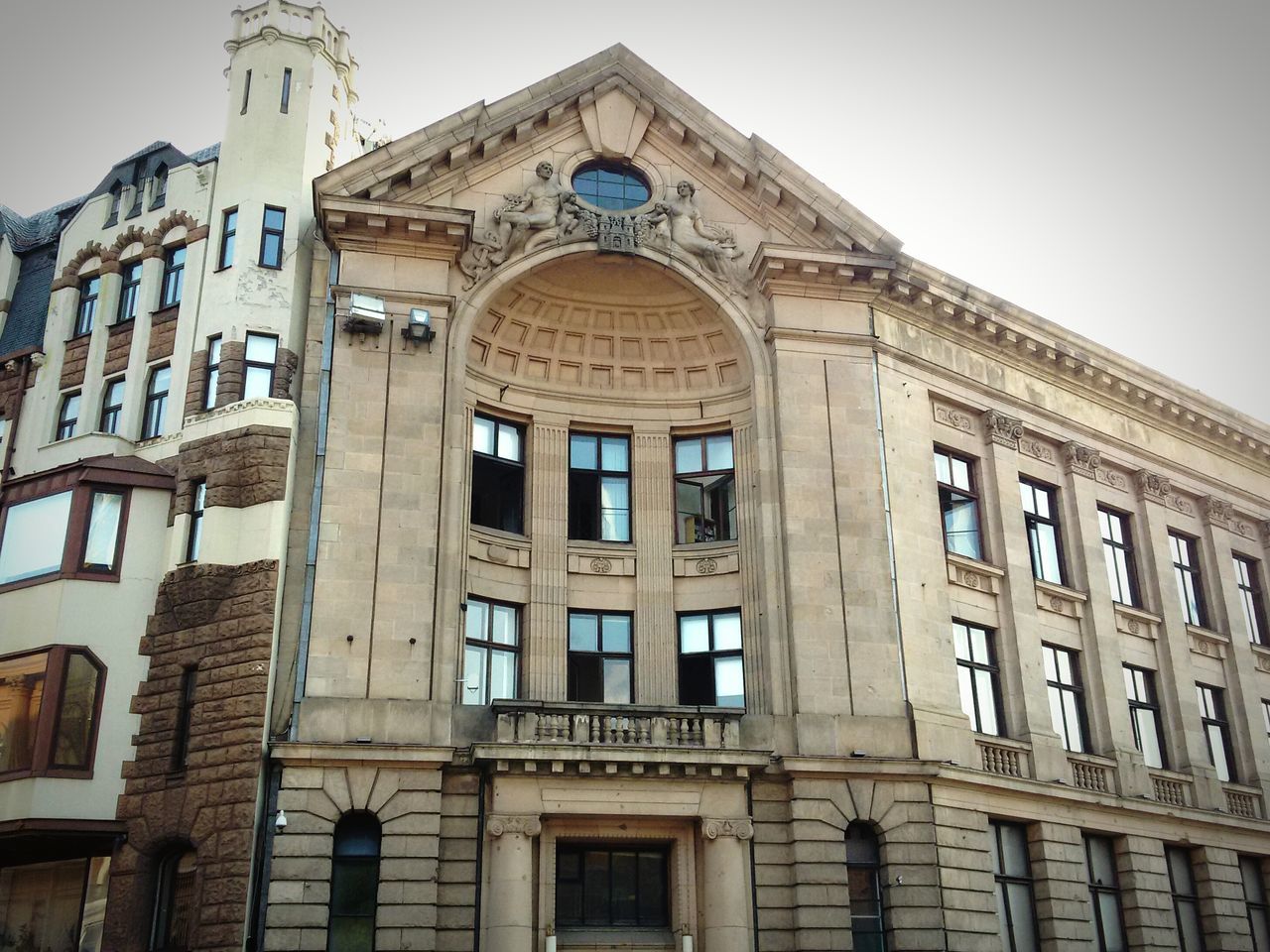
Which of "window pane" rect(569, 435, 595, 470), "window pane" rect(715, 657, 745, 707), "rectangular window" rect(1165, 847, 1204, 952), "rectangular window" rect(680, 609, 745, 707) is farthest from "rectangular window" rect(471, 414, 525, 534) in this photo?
"rectangular window" rect(1165, 847, 1204, 952)

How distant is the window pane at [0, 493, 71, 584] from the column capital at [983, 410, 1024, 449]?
20.5 metres

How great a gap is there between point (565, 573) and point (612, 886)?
656 cm

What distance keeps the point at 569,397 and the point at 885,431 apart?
706 cm

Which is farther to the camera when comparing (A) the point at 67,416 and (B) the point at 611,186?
(B) the point at 611,186

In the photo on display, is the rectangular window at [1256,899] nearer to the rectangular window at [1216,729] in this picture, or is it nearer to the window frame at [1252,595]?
the rectangular window at [1216,729]

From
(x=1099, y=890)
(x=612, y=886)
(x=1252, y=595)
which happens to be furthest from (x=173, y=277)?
(x=1252, y=595)

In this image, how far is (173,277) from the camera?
1179 inches

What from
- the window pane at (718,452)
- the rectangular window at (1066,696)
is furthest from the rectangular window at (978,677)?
the window pane at (718,452)

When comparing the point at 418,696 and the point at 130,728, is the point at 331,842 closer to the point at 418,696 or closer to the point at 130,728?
the point at 418,696

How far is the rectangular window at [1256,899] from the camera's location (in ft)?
107

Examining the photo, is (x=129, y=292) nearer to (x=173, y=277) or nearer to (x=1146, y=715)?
(x=173, y=277)

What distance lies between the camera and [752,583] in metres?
28.5

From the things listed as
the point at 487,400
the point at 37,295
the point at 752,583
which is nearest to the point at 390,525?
the point at 487,400

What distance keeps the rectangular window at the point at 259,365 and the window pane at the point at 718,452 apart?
971cm
